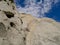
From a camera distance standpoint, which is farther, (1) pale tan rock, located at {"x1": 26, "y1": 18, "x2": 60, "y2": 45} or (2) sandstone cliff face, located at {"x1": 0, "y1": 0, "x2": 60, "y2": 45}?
(1) pale tan rock, located at {"x1": 26, "y1": 18, "x2": 60, "y2": 45}

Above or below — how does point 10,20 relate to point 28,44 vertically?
above

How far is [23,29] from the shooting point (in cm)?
1343

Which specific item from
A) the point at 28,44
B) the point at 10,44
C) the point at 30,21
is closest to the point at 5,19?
the point at 10,44

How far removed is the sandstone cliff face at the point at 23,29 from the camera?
10.8 metres

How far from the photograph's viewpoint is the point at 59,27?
48.8 ft

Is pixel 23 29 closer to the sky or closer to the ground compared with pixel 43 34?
closer to the sky

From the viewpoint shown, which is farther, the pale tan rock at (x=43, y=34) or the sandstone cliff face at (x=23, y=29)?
the pale tan rock at (x=43, y=34)

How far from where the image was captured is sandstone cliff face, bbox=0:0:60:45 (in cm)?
1083

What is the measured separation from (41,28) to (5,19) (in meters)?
4.08

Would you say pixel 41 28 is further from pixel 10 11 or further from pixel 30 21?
pixel 10 11

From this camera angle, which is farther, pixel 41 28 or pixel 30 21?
pixel 30 21

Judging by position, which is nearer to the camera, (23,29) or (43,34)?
(23,29)

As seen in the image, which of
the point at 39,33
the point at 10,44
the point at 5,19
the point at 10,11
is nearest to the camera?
the point at 10,44

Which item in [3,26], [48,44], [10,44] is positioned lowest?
[48,44]
